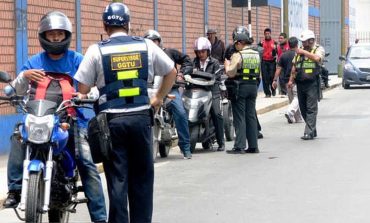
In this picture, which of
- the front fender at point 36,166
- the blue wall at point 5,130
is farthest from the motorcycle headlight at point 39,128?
the blue wall at point 5,130

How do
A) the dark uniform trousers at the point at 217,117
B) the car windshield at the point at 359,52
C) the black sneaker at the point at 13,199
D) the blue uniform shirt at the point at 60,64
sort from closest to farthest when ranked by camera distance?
the black sneaker at the point at 13,199 < the blue uniform shirt at the point at 60,64 < the dark uniform trousers at the point at 217,117 < the car windshield at the point at 359,52

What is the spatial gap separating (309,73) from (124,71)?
8877 millimetres

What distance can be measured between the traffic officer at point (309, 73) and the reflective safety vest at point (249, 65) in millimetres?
1940

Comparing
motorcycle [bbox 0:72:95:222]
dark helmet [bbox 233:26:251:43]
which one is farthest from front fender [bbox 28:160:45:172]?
dark helmet [bbox 233:26:251:43]

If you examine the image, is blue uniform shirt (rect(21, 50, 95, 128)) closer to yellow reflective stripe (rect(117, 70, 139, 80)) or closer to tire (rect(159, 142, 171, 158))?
yellow reflective stripe (rect(117, 70, 139, 80))

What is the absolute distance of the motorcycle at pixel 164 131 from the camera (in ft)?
40.3

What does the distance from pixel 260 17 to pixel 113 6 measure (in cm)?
2397

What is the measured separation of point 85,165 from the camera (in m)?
7.17

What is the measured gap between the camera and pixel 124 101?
6.56 m

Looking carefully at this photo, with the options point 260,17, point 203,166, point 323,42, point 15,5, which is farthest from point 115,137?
point 323,42

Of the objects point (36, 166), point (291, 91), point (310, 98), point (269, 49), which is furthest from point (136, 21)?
point (36, 166)

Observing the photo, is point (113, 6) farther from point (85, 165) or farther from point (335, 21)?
point (335, 21)

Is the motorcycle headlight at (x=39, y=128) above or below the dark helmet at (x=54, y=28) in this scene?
below

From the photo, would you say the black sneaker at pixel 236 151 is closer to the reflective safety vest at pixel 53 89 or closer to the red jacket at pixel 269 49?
the reflective safety vest at pixel 53 89
